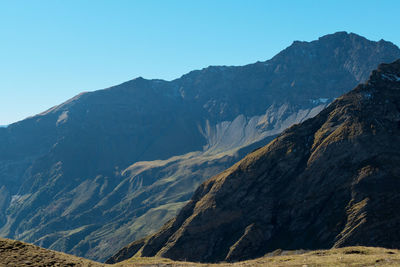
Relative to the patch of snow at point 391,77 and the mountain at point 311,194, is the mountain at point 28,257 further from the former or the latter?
the patch of snow at point 391,77

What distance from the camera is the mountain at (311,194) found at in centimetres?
12325

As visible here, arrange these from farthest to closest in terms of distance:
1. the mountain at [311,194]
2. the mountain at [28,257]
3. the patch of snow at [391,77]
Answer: the patch of snow at [391,77], the mountain at [311,194], the mountain at [28,257]

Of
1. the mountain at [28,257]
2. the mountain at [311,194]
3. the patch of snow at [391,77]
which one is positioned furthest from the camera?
the patch of snow at [391,77]

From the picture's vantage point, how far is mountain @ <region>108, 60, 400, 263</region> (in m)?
123

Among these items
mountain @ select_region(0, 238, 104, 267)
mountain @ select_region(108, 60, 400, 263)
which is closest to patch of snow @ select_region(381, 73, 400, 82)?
mountain @ select_region(108, 60, 400, 263)

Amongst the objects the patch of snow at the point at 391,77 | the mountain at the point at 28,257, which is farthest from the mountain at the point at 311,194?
the mountain at the point at 28,257

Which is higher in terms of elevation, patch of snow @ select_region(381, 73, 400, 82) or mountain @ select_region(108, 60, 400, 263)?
patch of snow @ select_region(381, 73, 400, 82)

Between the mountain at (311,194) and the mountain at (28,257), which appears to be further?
the mountain at (311,194)

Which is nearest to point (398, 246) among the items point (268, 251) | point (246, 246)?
point (268, 251)

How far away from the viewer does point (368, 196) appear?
12538cm

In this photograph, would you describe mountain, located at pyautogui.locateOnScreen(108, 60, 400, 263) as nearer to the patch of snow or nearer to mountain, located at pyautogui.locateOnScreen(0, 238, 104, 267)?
the patch of snow

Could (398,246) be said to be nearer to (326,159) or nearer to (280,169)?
(326,159)

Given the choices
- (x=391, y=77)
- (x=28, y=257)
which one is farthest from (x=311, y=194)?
(x=28, y=257)

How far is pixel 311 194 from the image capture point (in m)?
144
